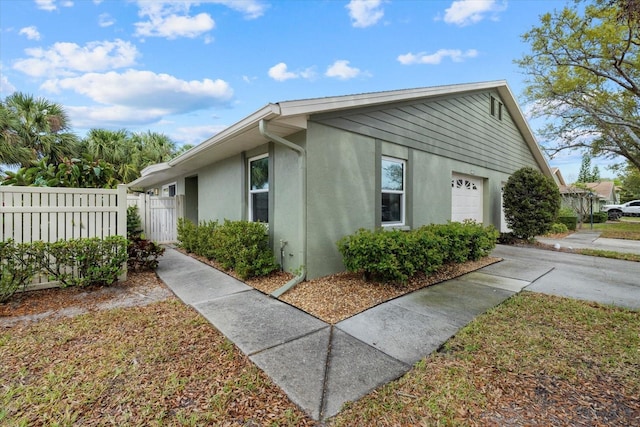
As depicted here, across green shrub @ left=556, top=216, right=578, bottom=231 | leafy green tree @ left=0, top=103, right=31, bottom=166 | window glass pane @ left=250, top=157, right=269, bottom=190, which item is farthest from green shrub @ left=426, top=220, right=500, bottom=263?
leafy green tree @ left=0, top=103, right=31, bottom=166

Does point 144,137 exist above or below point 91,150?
above

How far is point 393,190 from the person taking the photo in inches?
257

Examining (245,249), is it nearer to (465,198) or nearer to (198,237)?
(198,237)

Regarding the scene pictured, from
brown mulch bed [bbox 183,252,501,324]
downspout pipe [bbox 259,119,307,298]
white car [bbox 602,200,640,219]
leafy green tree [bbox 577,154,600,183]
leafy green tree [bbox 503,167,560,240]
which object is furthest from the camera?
leafy green tree [bbox 577,154,600,183]

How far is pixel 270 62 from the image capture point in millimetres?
10188

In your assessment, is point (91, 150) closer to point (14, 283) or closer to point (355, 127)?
point (14, 283)

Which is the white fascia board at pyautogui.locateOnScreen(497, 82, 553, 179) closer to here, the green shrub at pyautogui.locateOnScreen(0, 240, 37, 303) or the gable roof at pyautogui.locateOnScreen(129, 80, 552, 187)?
the gable roof at pyautogui.locateOnScreen(129, 80, 552, 187)

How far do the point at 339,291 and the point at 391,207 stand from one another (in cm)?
275

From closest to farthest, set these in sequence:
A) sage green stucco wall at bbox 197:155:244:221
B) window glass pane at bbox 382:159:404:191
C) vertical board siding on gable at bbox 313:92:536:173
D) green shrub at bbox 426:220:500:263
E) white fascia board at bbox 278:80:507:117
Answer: white fascia board at bbox 278:80:507:117 → green shrub at bbox 426:220:500:263 → vertical board siding on gable at bbox 313:92:536:173 → window glass pane at bbox 382:159:404:191 → sage green stucco wall at bbox 197:155:244:221

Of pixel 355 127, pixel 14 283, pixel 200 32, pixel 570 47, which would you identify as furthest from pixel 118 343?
pixel 570 47

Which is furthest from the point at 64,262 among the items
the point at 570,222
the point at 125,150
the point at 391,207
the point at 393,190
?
the point at 570,222

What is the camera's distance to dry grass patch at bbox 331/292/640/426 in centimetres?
203

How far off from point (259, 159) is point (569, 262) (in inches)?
307

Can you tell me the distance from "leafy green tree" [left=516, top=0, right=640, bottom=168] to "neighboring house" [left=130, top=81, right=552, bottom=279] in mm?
5389
